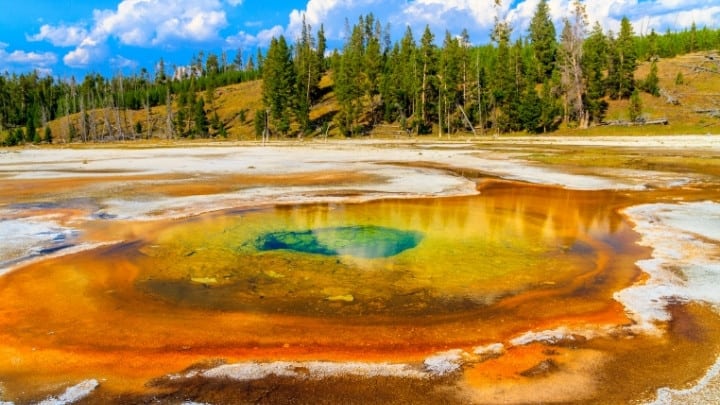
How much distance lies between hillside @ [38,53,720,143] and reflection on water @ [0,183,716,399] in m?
51.1

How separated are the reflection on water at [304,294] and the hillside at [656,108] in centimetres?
5112

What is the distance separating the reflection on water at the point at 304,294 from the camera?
18.1ft

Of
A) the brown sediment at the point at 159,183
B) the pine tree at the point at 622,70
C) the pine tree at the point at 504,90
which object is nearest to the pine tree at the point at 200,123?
the pine tree at the point at 504,90

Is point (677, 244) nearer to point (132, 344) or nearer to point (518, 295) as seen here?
point (518, 295)

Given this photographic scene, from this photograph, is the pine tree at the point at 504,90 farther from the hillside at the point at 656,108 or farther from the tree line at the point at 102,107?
the tree line at the point at 102,107

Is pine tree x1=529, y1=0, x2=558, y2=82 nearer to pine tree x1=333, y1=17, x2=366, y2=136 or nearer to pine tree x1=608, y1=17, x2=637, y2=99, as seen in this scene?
pine tree x1=608, y1=17, x2=637, y2=99

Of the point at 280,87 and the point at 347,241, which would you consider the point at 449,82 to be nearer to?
the point at 280,87

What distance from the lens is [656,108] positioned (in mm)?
62875

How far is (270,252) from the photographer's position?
978 cm

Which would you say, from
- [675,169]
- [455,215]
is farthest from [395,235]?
[675,169]

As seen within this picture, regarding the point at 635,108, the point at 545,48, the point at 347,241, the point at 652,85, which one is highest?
the point at 545,48

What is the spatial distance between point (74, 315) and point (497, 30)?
307 feet

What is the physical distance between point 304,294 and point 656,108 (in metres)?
66.7

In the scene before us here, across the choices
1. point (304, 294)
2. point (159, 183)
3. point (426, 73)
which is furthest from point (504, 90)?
point (304, 294)
